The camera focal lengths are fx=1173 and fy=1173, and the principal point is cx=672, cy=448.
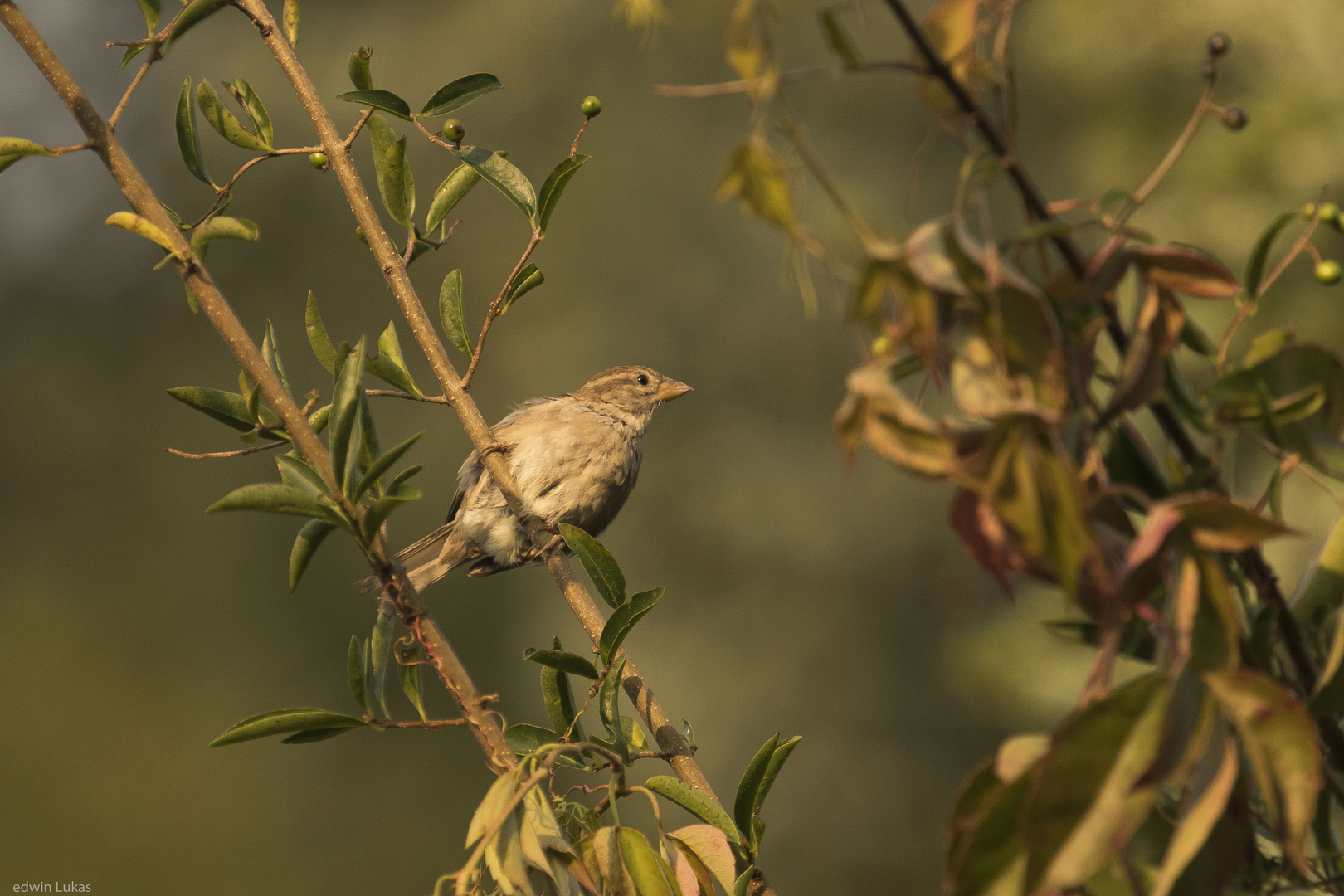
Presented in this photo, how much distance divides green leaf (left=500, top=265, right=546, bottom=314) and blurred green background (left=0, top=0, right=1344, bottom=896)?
10.9m

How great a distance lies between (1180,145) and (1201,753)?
20.0 inches

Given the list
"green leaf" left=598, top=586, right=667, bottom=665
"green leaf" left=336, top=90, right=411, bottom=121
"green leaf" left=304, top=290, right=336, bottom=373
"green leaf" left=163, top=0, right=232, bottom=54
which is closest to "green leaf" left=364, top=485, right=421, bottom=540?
"green leaf" left=598, top=586, right=667, bottom=665

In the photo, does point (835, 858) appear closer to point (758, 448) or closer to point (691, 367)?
point (758, 448)

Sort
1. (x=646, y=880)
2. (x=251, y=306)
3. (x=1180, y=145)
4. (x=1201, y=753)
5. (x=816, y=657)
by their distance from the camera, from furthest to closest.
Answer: (x=251, y=306), (x=816, y=657), (x=646, y=880), (x=1180, y=145), (x=1201, y=753)

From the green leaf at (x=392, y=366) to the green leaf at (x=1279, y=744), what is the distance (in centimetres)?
155

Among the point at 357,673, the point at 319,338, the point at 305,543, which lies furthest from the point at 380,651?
the point at 319,338

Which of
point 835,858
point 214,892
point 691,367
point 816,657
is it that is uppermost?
point 691,367

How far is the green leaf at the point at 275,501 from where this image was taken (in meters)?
1.31

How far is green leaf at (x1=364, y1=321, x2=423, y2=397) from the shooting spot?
205 cm

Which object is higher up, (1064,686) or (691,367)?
(691,367)

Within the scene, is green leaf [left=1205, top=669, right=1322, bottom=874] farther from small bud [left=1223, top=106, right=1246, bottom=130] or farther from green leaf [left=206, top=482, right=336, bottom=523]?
green leaf [left=206, top=482, right=336, bottom=523]

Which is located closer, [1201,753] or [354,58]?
[1201,753]

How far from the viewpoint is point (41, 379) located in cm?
1834

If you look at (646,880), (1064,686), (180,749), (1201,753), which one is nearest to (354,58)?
(646,880)
